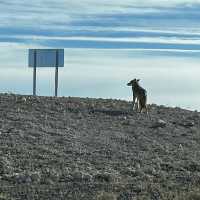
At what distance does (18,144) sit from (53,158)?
131 cm

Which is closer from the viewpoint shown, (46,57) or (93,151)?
(93,151)

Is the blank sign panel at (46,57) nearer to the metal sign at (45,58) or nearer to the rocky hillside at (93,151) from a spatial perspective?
the metal sign at (45,58)

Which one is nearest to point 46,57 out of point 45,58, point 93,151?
point 45,58

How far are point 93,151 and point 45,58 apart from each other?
11114 millimetres

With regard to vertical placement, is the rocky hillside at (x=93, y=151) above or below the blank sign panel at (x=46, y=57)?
below

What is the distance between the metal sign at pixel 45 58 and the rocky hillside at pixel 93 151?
266cm

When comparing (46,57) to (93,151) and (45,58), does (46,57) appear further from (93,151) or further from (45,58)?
(93,151)

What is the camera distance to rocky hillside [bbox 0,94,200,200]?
13562 mm

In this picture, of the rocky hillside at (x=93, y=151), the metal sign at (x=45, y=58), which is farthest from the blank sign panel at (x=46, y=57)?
the rocky hillside at (x=93, y=151)

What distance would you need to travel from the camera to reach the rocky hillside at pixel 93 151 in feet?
44.5

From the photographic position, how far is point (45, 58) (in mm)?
27625

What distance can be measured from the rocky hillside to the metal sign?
266 cm

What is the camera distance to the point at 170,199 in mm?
12883

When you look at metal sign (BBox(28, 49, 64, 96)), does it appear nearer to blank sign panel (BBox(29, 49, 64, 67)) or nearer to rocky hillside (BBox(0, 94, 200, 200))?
blank sign panel (BBox(29, 49, 64, 67))
